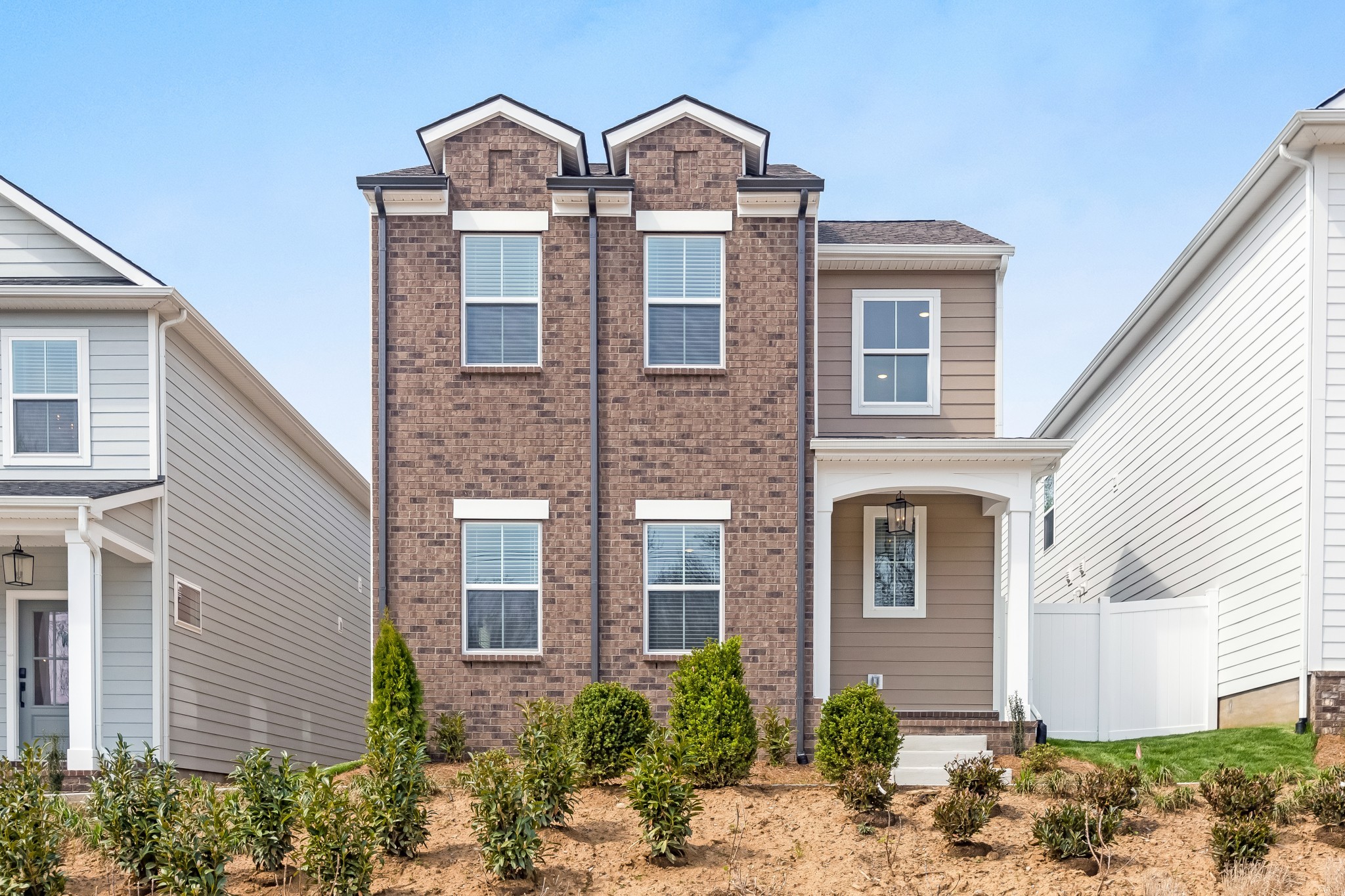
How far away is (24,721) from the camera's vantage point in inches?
545

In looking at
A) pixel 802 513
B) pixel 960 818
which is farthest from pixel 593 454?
pixel 960 818

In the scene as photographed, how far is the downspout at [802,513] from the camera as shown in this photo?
13414mm

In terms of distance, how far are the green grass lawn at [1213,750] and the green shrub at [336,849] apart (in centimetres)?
785

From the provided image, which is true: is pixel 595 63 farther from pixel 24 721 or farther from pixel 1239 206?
pixel 24 721

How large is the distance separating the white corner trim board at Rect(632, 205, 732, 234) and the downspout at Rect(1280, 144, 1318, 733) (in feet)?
20.0

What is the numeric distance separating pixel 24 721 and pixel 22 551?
2008 millimetres

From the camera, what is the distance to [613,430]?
13664 millimetres

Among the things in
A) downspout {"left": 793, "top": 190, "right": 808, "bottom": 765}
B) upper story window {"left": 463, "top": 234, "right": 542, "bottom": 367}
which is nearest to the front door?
upper story window {"left": 463, "top": 234, "right": 542, "bottom": 367}

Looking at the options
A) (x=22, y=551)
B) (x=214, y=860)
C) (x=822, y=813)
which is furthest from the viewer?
(x=22, y=551)

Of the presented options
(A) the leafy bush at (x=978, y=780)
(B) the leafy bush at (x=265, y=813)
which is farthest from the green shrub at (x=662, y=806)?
(B) the leafy bush at (x=265, y=813)

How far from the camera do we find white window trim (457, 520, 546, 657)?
13406mm

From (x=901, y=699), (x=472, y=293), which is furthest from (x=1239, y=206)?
(x=472, y=293)

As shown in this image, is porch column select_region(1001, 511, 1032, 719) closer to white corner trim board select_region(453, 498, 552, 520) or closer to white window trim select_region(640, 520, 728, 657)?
white window trim select_region(640, 520, 728, 657)

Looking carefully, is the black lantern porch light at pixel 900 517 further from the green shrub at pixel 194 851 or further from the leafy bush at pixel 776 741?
the green shrub at pixel 194 851
